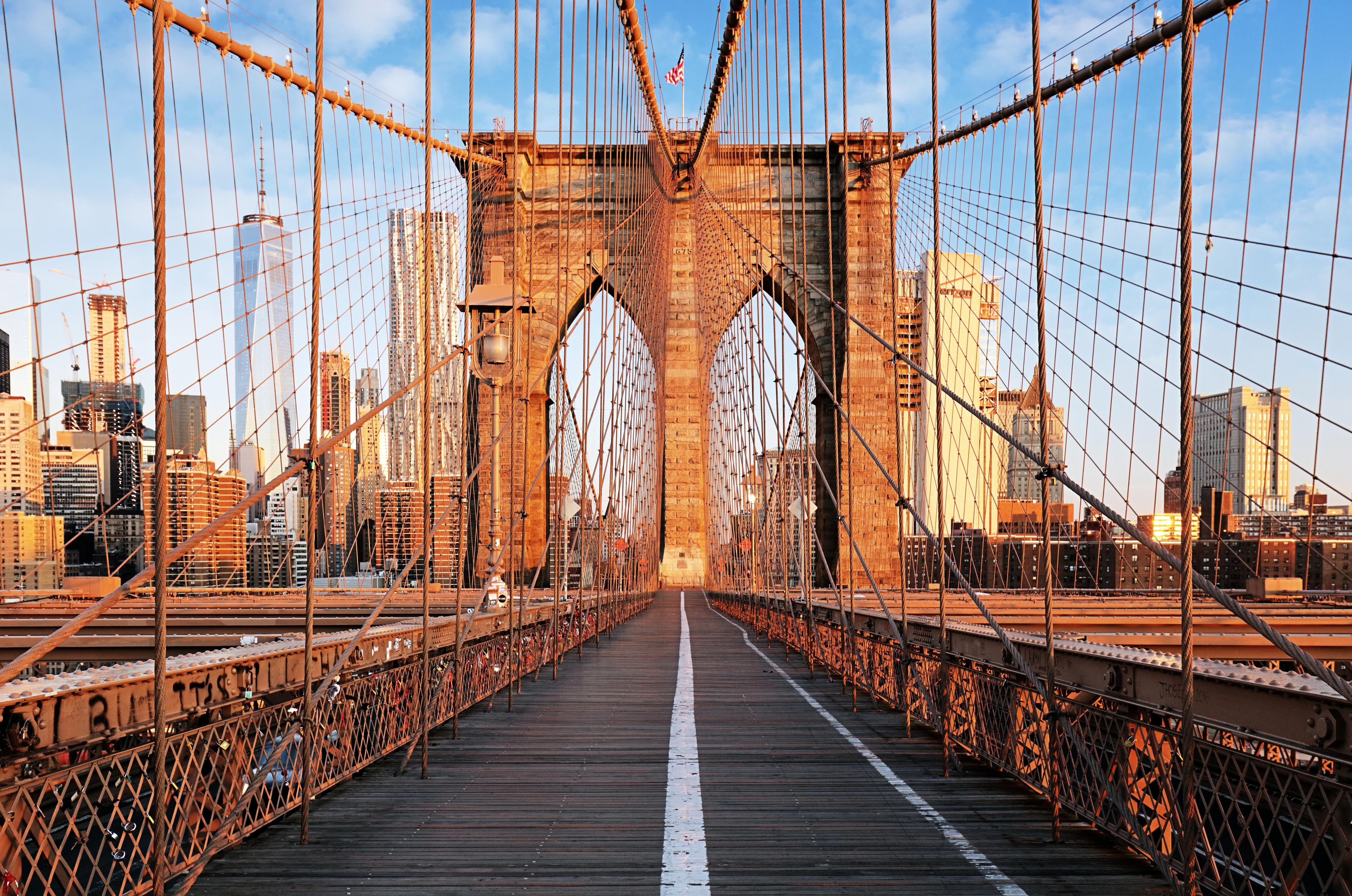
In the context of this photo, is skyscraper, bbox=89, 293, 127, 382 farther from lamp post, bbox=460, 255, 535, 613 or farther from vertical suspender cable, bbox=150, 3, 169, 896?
vertical suspender cable, bbox=150, 3, 169, 896

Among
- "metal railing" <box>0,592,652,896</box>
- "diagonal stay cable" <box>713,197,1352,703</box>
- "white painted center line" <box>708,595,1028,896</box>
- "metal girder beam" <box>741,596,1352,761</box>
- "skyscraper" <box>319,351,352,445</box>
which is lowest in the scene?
"white painted center line" <box>708,595,1028,896</box>

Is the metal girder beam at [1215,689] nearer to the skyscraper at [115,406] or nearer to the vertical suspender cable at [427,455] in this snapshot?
the vertical suspender cable at [427,455]

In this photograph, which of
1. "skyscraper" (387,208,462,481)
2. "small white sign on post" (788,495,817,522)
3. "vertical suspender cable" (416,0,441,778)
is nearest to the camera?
"vertical suspender cable" (416,0,441,778)

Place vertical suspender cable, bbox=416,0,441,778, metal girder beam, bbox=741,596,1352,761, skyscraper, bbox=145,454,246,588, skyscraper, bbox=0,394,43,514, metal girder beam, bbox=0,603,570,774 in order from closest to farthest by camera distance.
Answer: metal girder beam, bbox=741,596,1352,761 < metal girder beam, bbox=0,603,570,774 < vertical suspender cable, bbox=416,0,441,778 < skyscraper, bbox=0,394,43,514 < skyscraper, bbox=145,454,246,588

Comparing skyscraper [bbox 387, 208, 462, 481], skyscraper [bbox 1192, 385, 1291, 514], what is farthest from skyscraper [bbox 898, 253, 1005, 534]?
skyscraper [bbox 387, 208, 462, 481]

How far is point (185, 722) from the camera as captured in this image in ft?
13.7

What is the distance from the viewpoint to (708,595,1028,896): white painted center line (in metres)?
3.17

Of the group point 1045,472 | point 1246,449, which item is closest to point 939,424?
point 1045,472

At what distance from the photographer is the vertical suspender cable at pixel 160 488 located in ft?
9.11

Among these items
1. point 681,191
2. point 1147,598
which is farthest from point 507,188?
point 1147,598

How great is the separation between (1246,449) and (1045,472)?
12511 millimetres

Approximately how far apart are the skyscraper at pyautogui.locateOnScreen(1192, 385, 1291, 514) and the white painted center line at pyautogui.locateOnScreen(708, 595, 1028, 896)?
8.48m

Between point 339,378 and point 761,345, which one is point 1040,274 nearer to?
point 761,345

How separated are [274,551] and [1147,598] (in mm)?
18295
